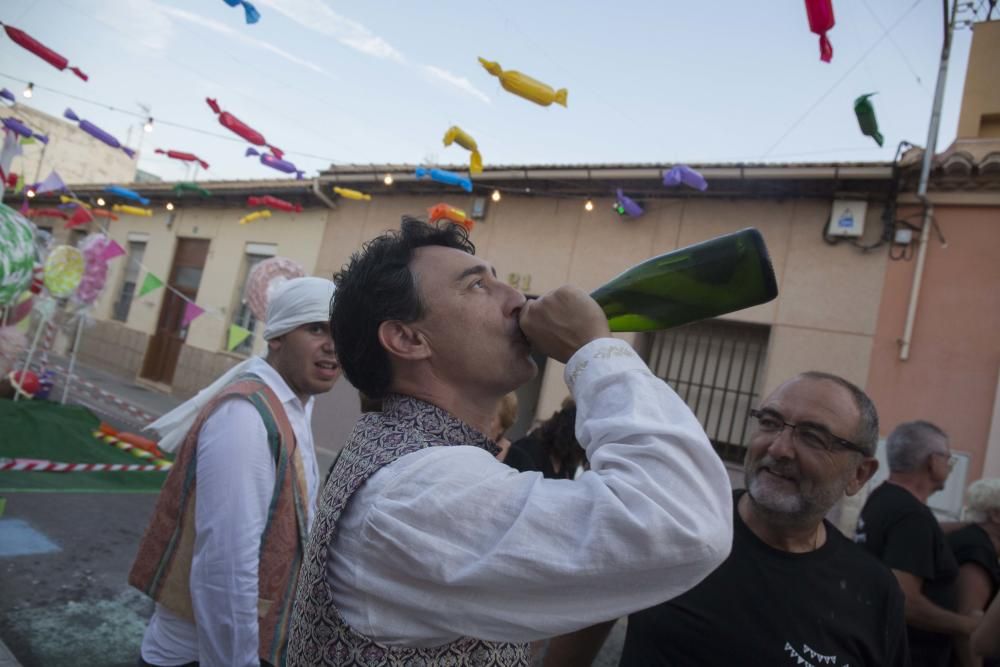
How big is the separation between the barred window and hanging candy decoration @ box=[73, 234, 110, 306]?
776 centimetres

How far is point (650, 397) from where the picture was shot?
998 mm

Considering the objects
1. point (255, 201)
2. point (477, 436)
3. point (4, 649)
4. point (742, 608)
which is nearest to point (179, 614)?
point (477, 436)

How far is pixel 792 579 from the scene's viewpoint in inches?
68.0

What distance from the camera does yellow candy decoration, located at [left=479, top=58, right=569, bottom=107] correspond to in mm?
4883

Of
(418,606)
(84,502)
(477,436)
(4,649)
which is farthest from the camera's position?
(84,502)

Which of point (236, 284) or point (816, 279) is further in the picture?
point (236, 284)

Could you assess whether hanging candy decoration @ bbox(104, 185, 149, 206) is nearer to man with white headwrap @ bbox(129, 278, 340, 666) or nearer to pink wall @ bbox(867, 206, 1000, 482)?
man with white headwrap @ bbox(129, 278, 340, 666)

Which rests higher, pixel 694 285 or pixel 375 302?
pixel 694 285

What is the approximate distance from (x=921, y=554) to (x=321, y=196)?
35.0 ft

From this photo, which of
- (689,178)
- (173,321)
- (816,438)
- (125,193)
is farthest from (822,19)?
(173,321)

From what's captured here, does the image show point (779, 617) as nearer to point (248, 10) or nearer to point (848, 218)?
point (248, 10)

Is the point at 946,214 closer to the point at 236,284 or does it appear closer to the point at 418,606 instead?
the point at 418,606

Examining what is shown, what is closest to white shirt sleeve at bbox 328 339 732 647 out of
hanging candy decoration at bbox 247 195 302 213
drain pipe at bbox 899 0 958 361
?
drain pipe at bbox 899 0 958 361

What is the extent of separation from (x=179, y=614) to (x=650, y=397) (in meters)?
1.55
